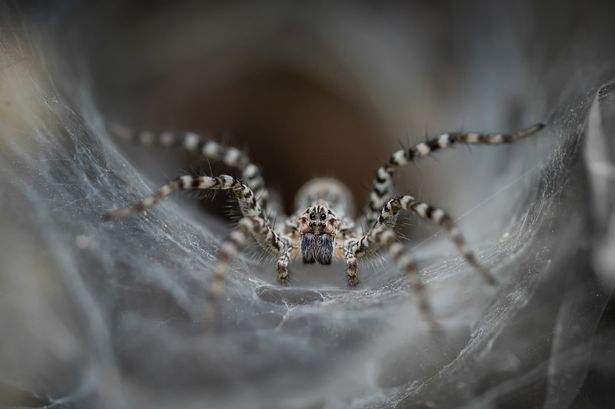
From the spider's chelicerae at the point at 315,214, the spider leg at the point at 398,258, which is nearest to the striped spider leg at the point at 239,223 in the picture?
the spider's chelicerae at the point at 315,214

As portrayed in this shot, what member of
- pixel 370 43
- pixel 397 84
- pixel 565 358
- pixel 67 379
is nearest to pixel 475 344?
pixel 565 358

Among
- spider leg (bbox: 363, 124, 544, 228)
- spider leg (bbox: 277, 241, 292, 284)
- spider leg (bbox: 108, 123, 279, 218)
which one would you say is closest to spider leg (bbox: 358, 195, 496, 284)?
spider leg (bbox: 363, 124, 544, 228)

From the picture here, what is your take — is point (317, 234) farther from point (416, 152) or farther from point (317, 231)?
point (416, 152)

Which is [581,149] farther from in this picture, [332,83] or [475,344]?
[332,83]

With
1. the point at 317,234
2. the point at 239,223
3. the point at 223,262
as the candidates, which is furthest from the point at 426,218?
the point at 223,262

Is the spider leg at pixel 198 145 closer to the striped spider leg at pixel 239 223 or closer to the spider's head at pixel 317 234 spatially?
the striped spider leg at pixel 239 223

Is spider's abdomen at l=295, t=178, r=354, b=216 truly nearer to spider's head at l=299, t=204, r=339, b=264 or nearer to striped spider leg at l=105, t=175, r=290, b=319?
spider's head at l=299, t=204, r=339, b=264

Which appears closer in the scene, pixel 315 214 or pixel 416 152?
pixel 416 152
